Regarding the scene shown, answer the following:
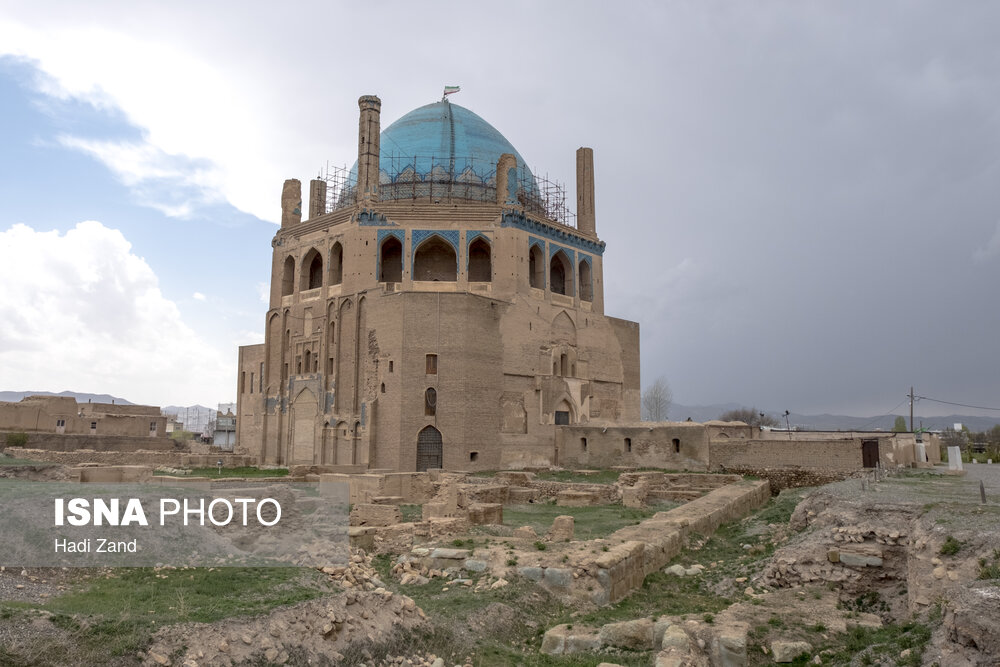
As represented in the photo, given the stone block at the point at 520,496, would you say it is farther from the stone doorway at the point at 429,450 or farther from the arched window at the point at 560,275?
the arched window at the point at 560,275

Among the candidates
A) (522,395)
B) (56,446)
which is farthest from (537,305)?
(56,446)

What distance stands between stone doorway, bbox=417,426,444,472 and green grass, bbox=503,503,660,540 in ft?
26.5

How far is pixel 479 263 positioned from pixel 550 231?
12.3 ft

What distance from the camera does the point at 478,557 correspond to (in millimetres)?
10820

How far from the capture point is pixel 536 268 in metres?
34.6

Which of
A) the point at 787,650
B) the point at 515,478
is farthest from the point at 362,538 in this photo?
the point at 515,478

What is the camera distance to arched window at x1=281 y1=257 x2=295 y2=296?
118 feet

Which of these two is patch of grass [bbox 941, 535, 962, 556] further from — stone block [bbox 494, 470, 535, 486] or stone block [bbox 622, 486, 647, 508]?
stone block [bbox 494, 470, 535, 486]

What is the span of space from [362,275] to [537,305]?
311 inches

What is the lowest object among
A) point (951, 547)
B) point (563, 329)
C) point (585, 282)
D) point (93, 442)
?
point (951, 547)

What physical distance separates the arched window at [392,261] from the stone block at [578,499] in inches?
591

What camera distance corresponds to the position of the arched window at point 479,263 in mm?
34375

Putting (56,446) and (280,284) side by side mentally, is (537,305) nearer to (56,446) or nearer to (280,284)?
(280,284)

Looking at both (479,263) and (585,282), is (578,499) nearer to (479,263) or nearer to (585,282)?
(479,263)
